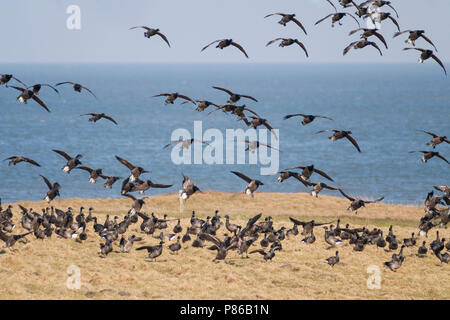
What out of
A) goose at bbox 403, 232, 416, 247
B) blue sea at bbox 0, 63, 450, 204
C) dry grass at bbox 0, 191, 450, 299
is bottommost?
dry grass at bbox 0, 191, 450, 299

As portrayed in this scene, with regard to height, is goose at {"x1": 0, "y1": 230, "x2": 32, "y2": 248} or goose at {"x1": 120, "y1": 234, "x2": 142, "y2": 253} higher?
goose at {"x1": 0, "y1": 230, "x2": 32, "y2": 248}

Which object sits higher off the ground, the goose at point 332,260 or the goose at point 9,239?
the goose at point 9,239

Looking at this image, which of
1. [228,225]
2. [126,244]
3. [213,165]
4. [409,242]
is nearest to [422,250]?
[409,242]

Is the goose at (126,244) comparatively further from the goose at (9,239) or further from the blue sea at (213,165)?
the blue sea at (213,165)

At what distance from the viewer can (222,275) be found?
2761 centimetres

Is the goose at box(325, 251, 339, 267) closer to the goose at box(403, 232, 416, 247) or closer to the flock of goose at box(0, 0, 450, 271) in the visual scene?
the flock of goose at box(0, 0, 450, 271)

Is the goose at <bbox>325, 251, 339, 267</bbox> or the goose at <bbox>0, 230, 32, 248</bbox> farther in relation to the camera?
the goose at <bbox>325, 251, 339, 267</bbox>

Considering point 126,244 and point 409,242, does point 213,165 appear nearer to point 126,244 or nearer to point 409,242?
point 409,242

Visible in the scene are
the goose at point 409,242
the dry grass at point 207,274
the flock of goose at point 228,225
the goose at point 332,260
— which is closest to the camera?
the dry grass at point 207,274

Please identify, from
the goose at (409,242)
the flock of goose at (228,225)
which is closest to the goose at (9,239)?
the flock of goose at (228,225)

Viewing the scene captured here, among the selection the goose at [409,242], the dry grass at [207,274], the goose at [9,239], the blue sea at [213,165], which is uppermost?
the blue sea at [213,165]

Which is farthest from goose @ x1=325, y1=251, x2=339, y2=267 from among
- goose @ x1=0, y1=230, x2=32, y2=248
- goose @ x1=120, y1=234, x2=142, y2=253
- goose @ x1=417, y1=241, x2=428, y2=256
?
goose @ x1=0, y1=230, x2=32, y2=248

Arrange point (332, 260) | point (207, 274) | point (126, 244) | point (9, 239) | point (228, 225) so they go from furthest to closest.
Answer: point (228, 225) < point (126, 244) < point (332, 260) < point (9, 239) < point (207, 274)
